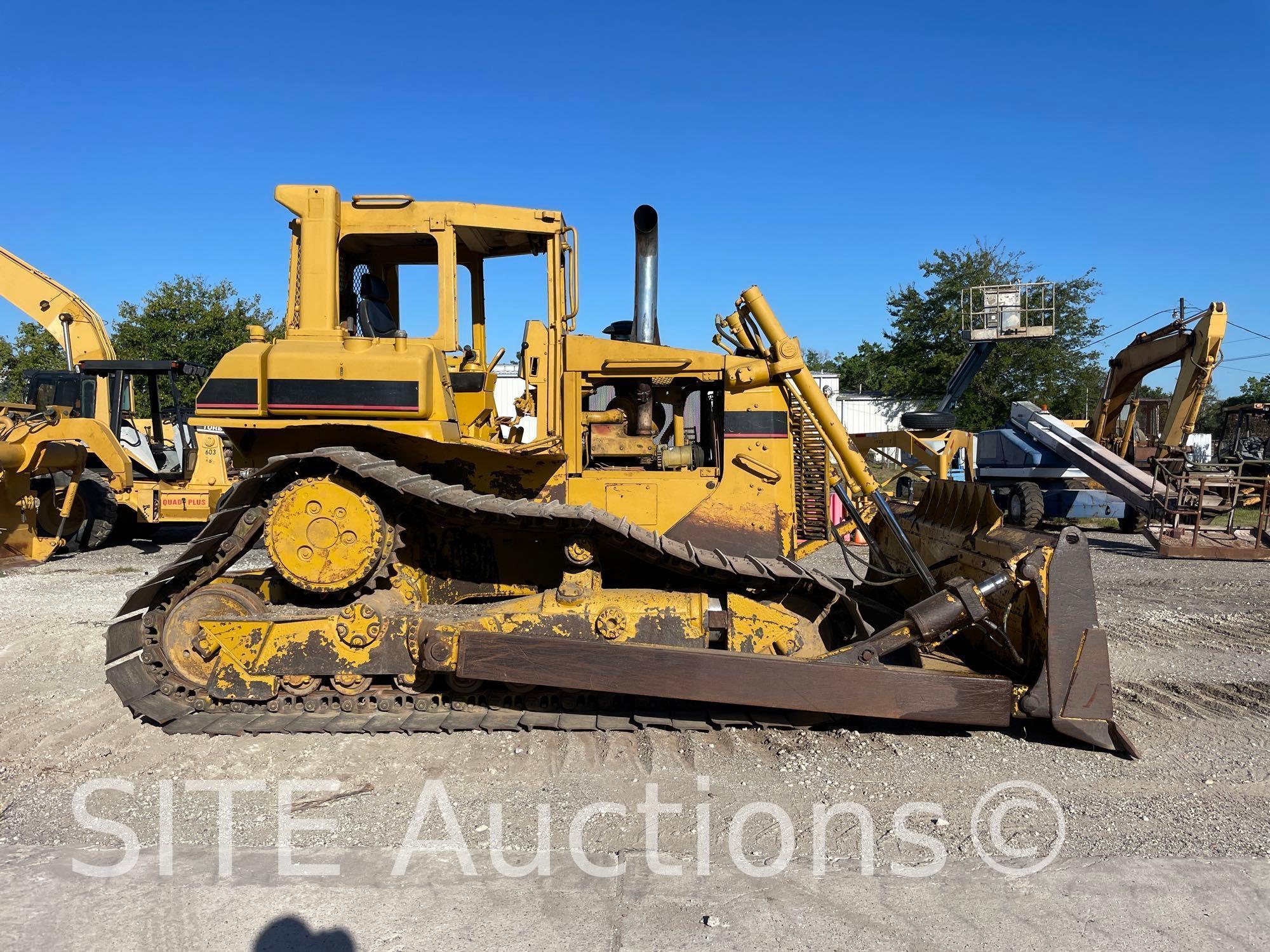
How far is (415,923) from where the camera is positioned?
2861mm

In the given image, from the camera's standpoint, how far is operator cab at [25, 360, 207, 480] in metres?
13.5

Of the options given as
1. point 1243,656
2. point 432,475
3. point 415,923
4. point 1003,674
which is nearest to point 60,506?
point 432,475

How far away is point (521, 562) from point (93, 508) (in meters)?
10.7

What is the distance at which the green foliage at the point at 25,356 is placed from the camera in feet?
113

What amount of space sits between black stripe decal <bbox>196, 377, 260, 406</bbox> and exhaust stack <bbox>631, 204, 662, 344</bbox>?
251cm

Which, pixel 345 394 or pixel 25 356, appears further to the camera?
pixel 25 356

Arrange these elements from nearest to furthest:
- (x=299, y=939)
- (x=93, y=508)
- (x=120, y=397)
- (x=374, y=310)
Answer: (x=299, y=939) → (x=374, y=310) → (x=93, y=508) → (x=120, y=397)

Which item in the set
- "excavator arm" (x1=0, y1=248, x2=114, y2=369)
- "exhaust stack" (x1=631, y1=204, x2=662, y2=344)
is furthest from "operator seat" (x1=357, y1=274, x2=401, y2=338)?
"excavator arm" (x1=0, y1=248, x2=114, y2=369)

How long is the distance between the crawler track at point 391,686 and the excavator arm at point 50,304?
11867mm

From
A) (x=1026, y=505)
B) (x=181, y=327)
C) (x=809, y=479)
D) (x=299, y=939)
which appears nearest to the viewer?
(x=299, y=939)

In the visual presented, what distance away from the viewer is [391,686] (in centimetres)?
482

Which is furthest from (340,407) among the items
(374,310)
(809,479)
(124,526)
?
(124,526)

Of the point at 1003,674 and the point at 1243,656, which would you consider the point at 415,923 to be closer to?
the point at 1003,674

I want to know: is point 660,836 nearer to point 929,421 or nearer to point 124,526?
point 929,421
